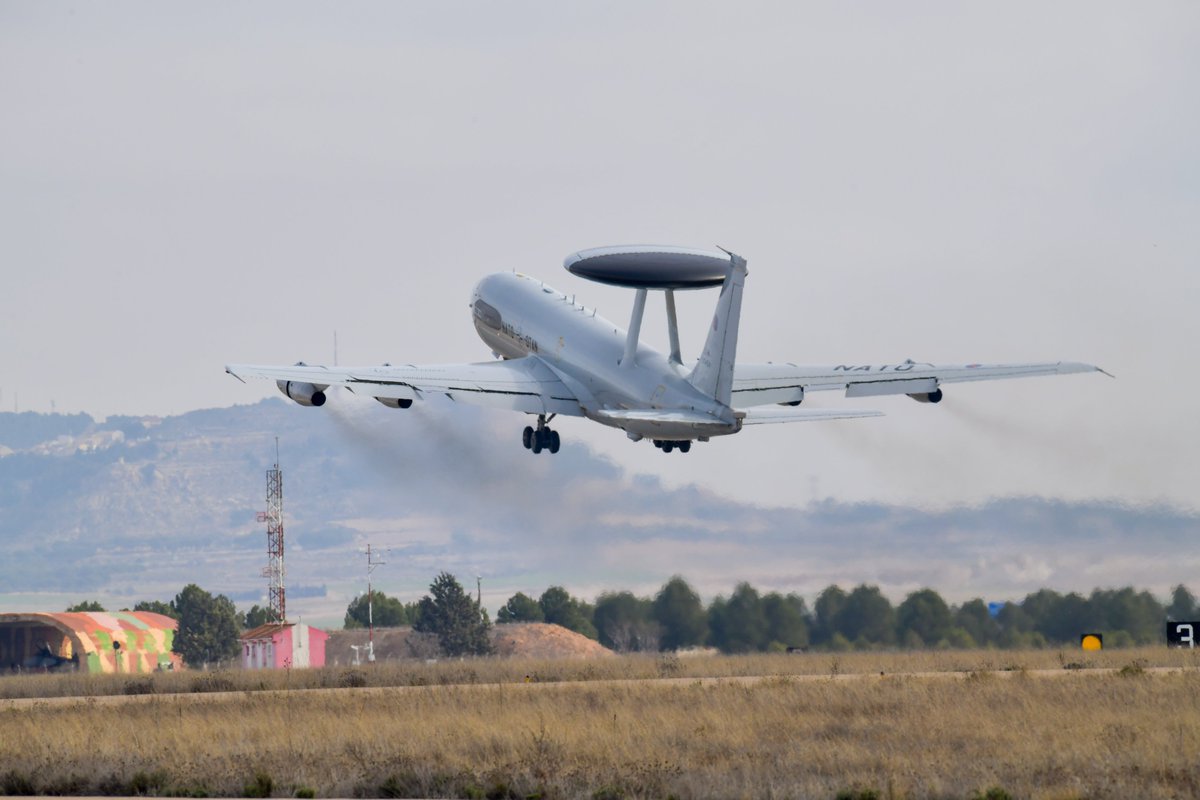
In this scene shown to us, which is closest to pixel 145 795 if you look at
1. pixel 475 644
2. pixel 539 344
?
pixel 539 344

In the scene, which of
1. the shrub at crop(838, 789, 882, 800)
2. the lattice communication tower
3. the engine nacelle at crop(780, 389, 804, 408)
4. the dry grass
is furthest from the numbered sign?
the lattice communication tower

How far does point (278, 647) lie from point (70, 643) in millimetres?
19048

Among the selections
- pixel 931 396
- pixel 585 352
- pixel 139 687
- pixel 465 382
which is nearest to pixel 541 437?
pixel 465 382

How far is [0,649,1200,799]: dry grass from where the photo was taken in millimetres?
38375

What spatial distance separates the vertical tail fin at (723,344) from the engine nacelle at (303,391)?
45.5 feet

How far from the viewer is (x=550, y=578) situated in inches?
3853

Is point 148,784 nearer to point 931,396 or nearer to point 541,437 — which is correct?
point 931,396

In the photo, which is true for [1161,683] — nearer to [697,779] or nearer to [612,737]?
[612,737]

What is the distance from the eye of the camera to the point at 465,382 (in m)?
80.1

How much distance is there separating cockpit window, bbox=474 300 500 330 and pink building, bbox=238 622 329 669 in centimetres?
3420

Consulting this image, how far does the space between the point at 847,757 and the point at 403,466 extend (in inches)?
2192

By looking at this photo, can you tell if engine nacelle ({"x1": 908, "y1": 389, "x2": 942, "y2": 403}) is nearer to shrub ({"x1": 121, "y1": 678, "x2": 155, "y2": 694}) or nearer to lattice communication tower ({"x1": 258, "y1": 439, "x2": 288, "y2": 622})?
shrub ({"x1": 121, "y1": 678, "x2": 155, "y2": 694})

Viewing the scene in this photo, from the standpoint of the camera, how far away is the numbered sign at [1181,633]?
7331 centimetres

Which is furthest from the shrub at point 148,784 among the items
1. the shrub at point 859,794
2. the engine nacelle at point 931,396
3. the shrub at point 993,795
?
the engine nacelle at point 931,396
